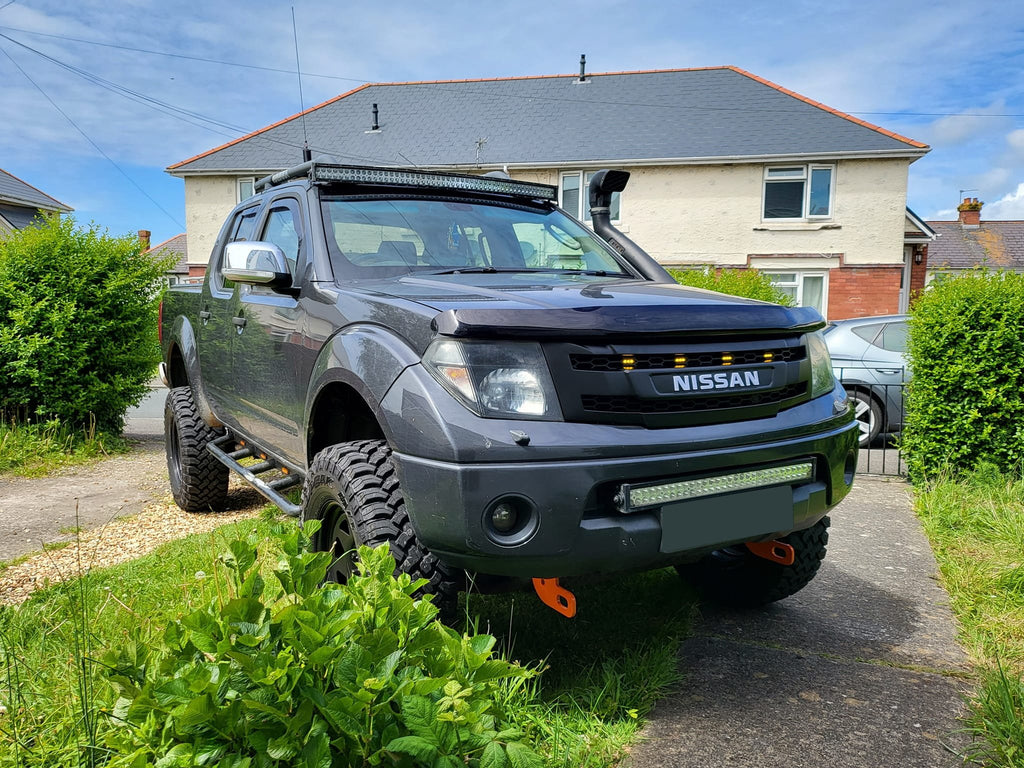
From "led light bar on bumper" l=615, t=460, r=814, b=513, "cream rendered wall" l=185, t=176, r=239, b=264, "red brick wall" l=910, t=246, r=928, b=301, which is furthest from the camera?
"cream rendered wall" l=185, t=176, r=239, b=264

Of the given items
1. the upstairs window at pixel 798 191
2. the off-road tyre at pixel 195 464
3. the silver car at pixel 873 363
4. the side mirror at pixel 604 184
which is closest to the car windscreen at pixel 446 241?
the side mirror at pixel 604 184

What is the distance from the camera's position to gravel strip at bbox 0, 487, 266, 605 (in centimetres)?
383

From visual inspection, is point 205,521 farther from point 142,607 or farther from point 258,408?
point 142,607

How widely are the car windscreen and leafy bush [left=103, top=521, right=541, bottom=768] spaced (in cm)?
168

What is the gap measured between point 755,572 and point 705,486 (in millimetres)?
1238

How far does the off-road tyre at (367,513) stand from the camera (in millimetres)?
2295

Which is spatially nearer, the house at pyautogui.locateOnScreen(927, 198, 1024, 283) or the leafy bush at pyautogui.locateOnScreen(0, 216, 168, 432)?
the leafy bush at pyautogui.locateOnScreen(0, 216, 168, 432)

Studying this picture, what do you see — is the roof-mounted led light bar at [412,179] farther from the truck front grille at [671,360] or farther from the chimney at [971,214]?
the chimney at [971,214]

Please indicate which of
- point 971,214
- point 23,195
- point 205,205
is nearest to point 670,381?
point 205,205

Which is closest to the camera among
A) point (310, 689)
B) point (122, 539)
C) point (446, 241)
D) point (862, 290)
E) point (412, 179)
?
point (310, 689)

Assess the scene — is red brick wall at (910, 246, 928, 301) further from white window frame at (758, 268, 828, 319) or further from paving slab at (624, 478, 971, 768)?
paving slab at (624, 478, 971, 768)

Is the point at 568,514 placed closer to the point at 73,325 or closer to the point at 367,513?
the point at 367,513

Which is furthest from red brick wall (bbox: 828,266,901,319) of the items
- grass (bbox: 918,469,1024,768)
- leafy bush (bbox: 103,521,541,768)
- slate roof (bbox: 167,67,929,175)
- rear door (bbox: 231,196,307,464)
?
leafy bush (bbox: 103,521,541,768)

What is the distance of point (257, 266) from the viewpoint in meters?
3.28
